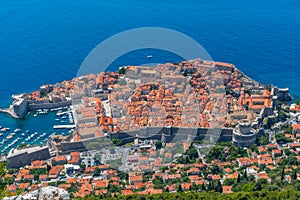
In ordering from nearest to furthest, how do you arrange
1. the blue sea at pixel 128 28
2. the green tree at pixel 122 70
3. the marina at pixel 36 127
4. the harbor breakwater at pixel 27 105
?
1. the marina at pixel 36 127
2. the harbor breakwater at pixel 27 105
3. the green tree at pixel 122 70
4. the blue sea at pixel 128 28

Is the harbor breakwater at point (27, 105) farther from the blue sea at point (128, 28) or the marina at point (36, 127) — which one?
the blue sea at point (128, 28)

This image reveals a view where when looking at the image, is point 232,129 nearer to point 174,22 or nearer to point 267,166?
point 267,166

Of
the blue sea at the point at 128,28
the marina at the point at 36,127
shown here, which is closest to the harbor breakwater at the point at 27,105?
the marina at the point at 36,127

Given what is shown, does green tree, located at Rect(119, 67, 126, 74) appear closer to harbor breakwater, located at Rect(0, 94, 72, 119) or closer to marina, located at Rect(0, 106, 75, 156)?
harbor breakwater, located at Rect(0, 94, 72, 119)

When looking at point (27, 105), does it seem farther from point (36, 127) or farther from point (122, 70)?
point (122, 70)

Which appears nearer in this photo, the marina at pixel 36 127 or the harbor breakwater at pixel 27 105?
the marina at pixel 36 127

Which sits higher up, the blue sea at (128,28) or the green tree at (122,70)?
the blue sea at (128,28)

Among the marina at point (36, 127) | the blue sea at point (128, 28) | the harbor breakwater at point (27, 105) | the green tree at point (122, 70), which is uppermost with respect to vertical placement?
the blue sea at point (128, 28)

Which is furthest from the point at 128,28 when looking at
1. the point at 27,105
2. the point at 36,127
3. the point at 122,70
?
the point at 36,127

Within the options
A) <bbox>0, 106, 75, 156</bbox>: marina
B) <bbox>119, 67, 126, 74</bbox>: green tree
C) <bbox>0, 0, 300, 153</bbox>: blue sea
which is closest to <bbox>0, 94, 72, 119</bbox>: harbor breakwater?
<bbox>0, 106, 75, 156</bbox>: marina
